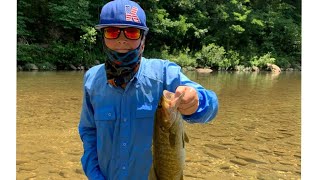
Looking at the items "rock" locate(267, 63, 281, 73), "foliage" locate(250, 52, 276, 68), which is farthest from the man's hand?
"foliage" locate(250, 52, 276, 68)

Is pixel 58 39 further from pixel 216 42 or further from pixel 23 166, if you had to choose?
pixel 23 166

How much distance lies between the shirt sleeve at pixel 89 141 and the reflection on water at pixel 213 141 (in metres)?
3.58

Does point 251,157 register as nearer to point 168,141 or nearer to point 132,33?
point 132,33

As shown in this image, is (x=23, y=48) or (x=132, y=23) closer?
(x=132, y=23)

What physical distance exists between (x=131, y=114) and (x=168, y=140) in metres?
0.50

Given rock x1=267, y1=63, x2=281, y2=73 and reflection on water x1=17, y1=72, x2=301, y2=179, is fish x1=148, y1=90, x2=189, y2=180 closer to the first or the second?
reflection on water x1=17, y1=72, x2=301, y2=179

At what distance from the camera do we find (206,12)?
36.7 m

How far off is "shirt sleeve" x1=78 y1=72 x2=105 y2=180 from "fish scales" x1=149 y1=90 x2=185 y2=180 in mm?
611

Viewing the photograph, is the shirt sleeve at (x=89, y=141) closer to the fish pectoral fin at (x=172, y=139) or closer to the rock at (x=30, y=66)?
the fish pectoral fin at (x=172, y=139)

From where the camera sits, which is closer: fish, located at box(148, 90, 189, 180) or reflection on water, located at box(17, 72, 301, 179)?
fish, located at box(148, 90, 189, 180)

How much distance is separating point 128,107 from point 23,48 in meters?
26.7

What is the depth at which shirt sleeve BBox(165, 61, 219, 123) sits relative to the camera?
228 cm

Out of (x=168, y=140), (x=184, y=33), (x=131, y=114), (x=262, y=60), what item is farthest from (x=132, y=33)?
(x=262, y=60)
